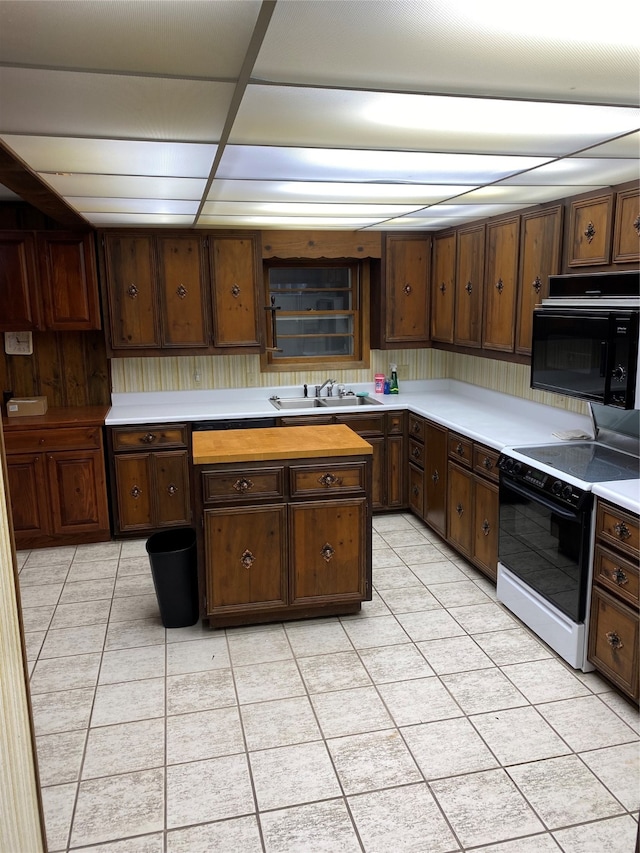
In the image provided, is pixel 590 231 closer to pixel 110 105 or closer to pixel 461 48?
pixel 461 48

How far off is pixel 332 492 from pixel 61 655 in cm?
156

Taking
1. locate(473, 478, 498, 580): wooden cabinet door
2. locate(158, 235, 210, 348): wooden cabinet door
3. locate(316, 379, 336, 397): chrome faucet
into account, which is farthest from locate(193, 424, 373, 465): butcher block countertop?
locate(316, 379, 336, 397): chrome faucet

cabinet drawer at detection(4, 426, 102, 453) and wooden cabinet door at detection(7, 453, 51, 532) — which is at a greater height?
cabinet drawer at detection(4, 426, 102, 453)

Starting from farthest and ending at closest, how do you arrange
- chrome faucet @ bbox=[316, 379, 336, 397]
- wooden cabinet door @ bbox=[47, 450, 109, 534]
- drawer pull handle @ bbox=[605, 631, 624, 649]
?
chrome faucet @ bbox=[316, 379, 336, 397] → wooden cabinet door @ bbox=[47, 450, 109, 534] → drawer pull handle @ bbox=[605, 631, 624, 649]

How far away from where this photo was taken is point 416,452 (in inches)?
190

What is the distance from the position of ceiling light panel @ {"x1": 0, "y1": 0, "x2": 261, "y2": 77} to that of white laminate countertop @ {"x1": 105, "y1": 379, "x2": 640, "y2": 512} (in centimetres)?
264

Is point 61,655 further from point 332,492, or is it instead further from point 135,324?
point 135,324

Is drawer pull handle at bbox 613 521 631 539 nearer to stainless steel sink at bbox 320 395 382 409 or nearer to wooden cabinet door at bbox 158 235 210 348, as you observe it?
stainless steel sink at bbox 320 395 382 409

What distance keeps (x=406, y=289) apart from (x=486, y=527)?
223cm

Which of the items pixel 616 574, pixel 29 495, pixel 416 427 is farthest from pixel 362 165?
pixel 29 495

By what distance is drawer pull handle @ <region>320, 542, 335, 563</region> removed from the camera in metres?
3.32

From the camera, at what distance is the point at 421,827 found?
2062mm

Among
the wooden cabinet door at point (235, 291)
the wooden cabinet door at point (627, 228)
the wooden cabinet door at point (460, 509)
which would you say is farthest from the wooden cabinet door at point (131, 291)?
the wooden cabinet door at point (627, 228)

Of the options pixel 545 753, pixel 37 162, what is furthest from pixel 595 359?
pixel 37 162
